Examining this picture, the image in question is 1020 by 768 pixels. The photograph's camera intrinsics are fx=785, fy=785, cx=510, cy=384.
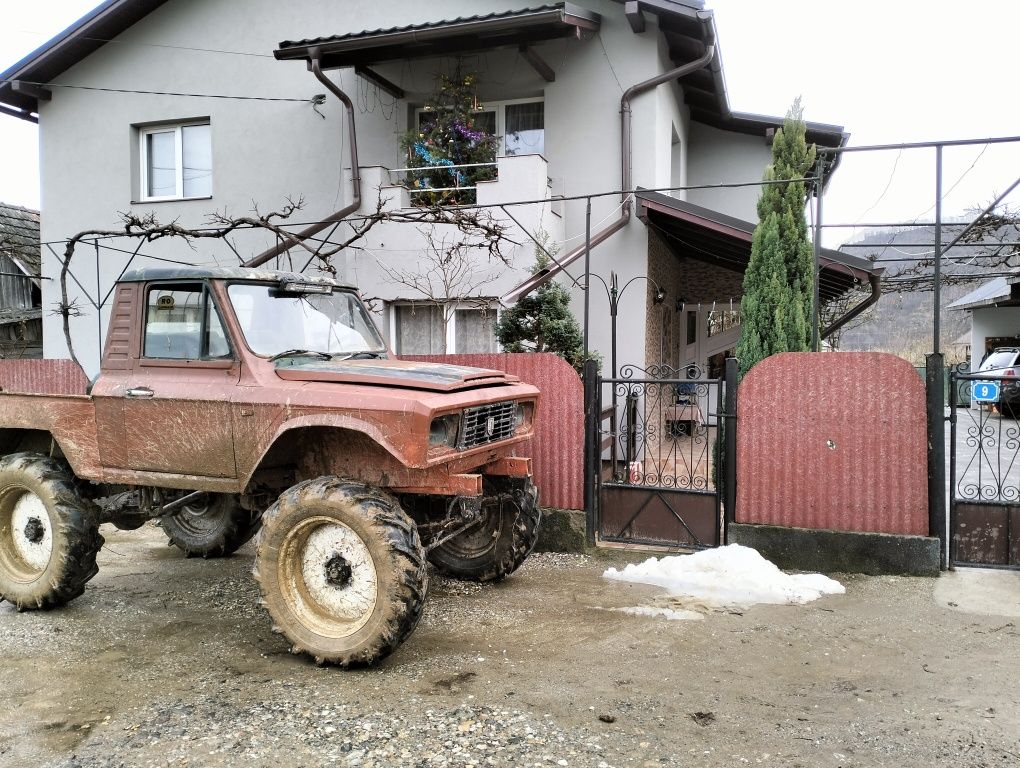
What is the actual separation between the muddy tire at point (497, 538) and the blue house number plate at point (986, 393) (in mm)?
3917

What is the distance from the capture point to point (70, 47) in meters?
13.0

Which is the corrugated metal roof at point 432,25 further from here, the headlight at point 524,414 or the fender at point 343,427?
the fender at point 343,427

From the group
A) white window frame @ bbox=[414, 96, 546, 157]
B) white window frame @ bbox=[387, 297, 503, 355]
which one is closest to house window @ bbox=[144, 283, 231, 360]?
white window frame @ bbox=[387, 297, 503, 355]

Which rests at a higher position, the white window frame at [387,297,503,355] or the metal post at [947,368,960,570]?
the white window frame at [387,297,503,355]

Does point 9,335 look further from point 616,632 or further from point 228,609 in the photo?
point 616,632

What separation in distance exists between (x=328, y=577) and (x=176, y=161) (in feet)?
35.8

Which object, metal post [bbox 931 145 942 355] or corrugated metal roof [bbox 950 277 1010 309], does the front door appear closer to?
metal post [bbox 931 145 942 355]

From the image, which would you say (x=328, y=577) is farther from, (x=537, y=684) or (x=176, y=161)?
(x=176, y=161)

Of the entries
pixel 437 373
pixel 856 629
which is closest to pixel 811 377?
pixel 856 629

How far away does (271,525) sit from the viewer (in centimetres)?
458

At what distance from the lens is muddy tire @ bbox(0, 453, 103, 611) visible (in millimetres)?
5336

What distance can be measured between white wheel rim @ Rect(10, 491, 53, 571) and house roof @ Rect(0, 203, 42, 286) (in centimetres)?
1292

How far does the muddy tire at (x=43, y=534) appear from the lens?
5.34 m

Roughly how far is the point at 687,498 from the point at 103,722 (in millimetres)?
4634
